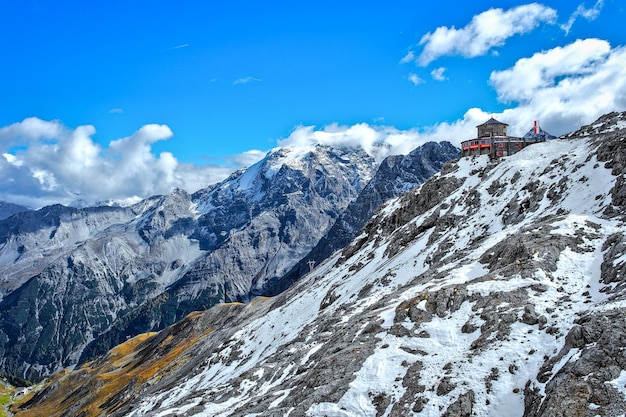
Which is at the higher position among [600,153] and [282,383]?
[600,153]

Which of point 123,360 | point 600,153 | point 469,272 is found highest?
point 600,153

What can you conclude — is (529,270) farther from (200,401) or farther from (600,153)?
(200,401)

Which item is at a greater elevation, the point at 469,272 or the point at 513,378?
the point at 469,272

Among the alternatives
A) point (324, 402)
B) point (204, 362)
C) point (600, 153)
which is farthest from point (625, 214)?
point (204, 362)

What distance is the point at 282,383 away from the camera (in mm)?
36938

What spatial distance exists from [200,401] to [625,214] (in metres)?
41.3

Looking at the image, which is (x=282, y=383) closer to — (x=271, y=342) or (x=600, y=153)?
(x=271, y=342)

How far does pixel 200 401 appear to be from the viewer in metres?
45.2

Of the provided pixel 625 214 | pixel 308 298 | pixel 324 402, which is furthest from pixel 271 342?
pixel 625 214

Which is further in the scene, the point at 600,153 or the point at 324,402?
the point at 600,153

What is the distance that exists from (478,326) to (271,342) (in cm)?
4111

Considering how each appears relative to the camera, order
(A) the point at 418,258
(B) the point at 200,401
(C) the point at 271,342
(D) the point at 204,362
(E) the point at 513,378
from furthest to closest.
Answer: (D) the point at 204,362 < (C) the point at 271,342 < (A) the point at 418,258 < (B) the point at 200,401 < (E) the point at 513,378

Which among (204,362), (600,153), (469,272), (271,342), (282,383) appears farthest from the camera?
(204,362)

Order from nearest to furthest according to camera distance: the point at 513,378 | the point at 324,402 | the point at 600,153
→ the point at 513,378
the point at 324,402
the point at 600,153
